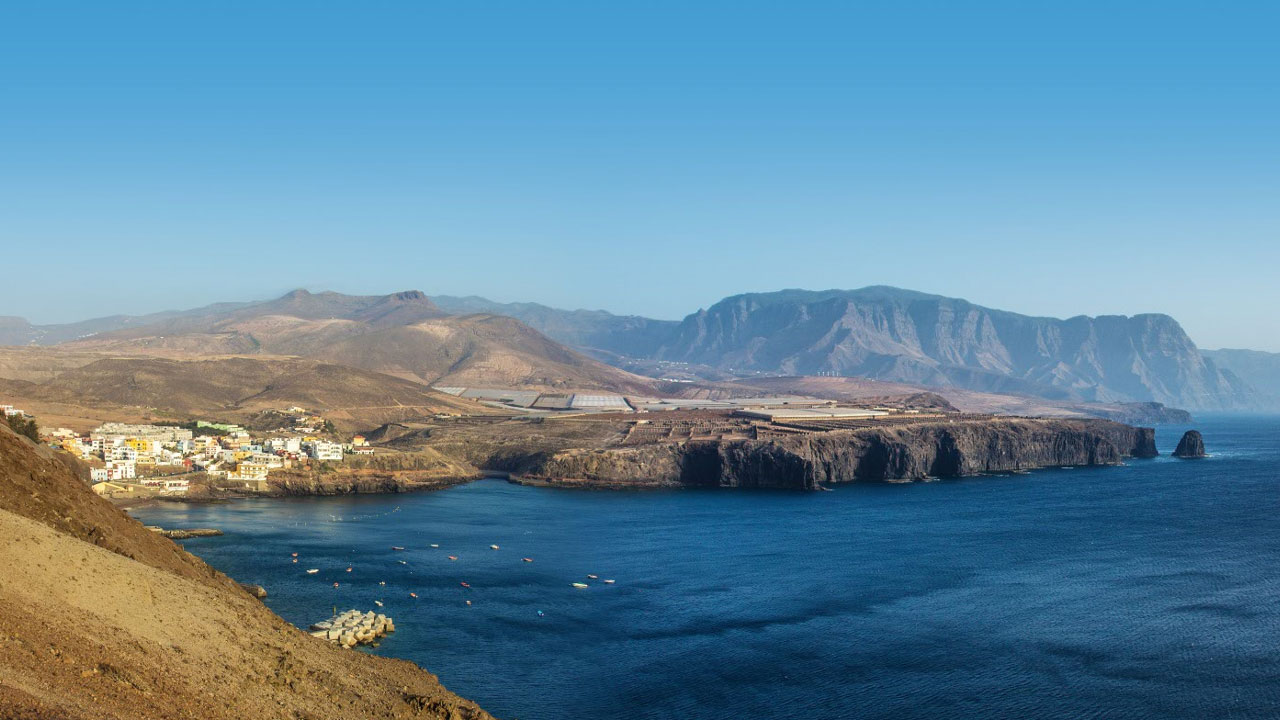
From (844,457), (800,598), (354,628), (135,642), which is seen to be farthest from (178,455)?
(135,642)

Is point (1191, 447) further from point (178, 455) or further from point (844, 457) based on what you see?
point (178, 455)

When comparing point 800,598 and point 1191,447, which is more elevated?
point 1191,447

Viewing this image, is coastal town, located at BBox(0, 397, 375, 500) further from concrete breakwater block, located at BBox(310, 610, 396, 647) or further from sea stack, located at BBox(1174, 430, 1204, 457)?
sea stack, located at BBox(1174, 430, 1204, 457)

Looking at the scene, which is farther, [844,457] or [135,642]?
[844,457]

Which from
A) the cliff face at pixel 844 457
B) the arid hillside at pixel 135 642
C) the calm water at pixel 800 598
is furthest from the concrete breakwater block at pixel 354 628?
the cliff face at pixel 844 457

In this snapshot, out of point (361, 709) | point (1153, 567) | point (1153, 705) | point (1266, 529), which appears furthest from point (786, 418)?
point (361, 709)

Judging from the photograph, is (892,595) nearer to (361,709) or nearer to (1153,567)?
(1153,567)
